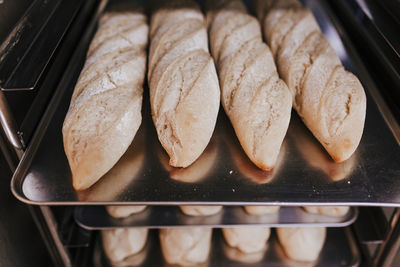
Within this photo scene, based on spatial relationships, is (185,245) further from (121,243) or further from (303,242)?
(303,242)

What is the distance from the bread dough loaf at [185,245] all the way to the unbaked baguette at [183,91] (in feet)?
1.34

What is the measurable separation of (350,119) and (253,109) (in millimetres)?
283

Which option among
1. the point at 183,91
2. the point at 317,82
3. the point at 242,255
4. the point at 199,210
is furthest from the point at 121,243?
the point at 317,82

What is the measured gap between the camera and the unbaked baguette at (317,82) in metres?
1.02

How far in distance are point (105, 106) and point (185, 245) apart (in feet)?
1.95

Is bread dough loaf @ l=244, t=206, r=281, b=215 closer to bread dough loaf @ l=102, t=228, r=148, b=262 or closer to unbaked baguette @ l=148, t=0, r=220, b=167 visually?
unbaked baguette @ l=148, t=0, r=220, b=167

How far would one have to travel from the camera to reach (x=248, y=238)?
1294mm

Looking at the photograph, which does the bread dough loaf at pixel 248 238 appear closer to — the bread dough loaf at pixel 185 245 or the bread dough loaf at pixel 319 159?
the bread dough loaf at pixel 185 245

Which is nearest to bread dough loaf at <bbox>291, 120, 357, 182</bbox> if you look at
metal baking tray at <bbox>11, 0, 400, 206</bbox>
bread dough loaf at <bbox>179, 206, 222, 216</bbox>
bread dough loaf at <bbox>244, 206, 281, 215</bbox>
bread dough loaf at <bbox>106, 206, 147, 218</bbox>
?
metal baking tray at <bbox>11, 0, 400, 206</bbox>

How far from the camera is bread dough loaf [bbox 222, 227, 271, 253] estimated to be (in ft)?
4.25

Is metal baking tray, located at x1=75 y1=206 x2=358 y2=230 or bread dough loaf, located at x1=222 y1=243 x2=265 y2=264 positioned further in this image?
bread dough loaf, located at x1=222 y1=243 x2=265 y2=264

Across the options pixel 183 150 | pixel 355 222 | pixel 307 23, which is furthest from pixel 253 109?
pixel 355 222

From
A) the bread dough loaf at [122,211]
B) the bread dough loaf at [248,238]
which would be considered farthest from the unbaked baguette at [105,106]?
the bread dough loaf at [248,238]

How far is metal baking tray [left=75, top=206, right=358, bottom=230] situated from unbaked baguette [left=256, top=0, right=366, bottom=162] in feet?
0.96
